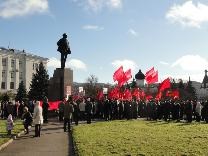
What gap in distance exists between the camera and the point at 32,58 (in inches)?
4604

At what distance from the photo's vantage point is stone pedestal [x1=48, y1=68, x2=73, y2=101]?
3297 centimetres

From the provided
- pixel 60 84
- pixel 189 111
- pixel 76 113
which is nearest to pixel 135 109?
pixel 189 111

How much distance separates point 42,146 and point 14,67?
97.0m

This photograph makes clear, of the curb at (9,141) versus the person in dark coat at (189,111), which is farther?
the person in dark coat at (189,111)

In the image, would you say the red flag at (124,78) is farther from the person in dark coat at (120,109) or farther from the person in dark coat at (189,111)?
the person in dark coat at (189,111)

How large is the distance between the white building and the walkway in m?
89.1

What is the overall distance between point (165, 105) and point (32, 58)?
283ft

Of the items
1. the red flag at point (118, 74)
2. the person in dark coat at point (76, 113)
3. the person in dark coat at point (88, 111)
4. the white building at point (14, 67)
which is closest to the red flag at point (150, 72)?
the red flag at point (118, 74)

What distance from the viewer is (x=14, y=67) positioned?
112 metres

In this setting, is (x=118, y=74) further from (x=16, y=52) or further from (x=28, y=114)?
(x=16, y=52)

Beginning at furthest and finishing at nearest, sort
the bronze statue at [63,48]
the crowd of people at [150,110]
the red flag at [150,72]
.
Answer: the red flag at [150,72]
the bronze statue at [63,48]
the crowd of people at [150,110]

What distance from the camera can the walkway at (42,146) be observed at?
15.1 meters

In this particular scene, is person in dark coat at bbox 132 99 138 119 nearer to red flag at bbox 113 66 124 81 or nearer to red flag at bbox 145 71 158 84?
red flag at bbox 113 66 124 81

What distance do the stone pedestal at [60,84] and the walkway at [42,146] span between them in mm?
11406
